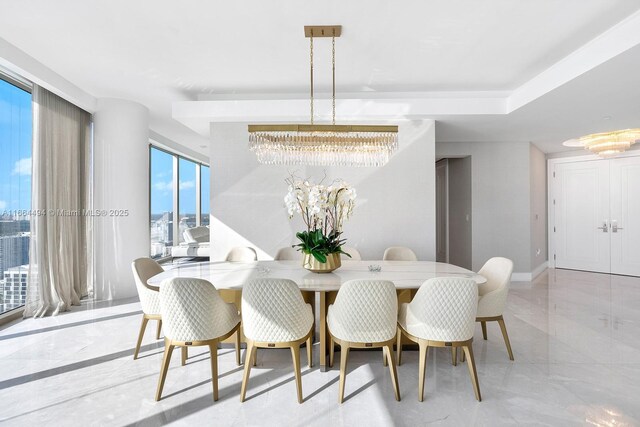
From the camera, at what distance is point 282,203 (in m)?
4.30

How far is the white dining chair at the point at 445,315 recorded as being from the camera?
1.96 m

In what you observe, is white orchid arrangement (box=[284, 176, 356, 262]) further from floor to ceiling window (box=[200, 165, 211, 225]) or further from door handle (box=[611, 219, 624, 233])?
floor to ceiling window (box=[200, 165, 211, 225])

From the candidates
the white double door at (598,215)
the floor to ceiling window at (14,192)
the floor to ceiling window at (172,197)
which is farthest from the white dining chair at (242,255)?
the white double door at (598,215)

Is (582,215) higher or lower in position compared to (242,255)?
higher

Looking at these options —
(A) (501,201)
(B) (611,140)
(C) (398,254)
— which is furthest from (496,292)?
(B) (611,140)

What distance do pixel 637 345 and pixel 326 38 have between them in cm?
399

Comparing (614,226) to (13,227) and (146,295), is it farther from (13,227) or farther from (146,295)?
(13,227)

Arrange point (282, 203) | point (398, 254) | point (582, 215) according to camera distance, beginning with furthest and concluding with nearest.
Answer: point (582, 215) → point (282, 203) → point (398, 254)

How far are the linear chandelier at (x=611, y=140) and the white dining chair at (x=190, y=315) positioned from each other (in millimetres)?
6358

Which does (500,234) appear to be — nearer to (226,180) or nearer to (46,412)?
(226,180)

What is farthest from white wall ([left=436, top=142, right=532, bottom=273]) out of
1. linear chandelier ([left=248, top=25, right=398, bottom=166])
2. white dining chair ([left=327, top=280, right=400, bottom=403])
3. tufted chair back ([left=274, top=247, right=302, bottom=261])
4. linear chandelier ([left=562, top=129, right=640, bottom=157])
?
white dining chair ([left=327, top=280, right=400, bottom=403])

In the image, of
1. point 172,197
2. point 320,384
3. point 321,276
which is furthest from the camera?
point 172,197

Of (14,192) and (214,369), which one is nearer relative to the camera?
(214,369)

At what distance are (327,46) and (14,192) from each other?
12.2 ft
